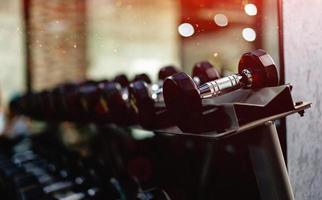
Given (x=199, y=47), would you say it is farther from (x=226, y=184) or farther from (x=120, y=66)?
(x=120, y=66)

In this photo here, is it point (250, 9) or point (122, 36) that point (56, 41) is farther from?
point (250, 9)

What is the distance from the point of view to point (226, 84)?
1.27 m

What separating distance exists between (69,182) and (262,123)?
1771 millimetres

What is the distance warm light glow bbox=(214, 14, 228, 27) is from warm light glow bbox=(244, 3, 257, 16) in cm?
30

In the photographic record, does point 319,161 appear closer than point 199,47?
Yes

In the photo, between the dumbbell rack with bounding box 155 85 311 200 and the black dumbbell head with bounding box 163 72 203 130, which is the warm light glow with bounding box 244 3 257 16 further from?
the black dumbbell head with bounding box 163 72 203 130

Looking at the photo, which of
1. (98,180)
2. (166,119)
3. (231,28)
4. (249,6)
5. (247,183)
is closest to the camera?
(166,119)

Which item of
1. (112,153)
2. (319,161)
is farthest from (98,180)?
(319,161)

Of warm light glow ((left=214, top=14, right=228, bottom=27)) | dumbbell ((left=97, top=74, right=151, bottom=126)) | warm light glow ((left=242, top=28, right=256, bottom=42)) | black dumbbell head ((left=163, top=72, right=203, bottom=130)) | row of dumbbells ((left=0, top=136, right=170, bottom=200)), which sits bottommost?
row of dumbbells ((left=0, top=136, right=170, bottom=200))

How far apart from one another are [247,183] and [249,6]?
82 cm

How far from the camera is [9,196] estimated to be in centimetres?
270

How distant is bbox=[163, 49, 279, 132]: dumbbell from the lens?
1.17m

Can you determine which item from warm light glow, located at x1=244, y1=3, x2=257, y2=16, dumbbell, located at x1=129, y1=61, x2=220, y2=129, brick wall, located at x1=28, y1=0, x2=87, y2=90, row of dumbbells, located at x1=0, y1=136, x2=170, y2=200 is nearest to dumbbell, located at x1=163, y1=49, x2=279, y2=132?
dumbbell, located at x1=129, y1=61, x2=220, y2=129

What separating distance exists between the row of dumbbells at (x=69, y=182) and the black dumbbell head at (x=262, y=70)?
0.90m
